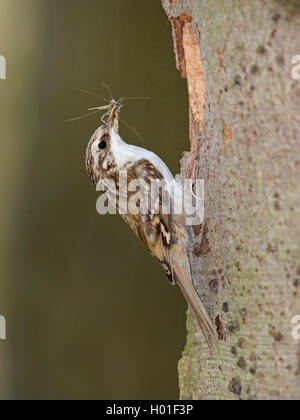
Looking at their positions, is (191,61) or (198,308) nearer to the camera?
(198,308)

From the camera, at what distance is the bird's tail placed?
1639 mm

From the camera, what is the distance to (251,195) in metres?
1.49

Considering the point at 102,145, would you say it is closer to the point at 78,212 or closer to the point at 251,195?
the point at 251,195

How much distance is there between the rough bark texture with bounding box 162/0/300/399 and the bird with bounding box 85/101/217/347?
9.9 inches

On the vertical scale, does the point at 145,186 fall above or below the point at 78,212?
below

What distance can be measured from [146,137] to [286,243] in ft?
5.50

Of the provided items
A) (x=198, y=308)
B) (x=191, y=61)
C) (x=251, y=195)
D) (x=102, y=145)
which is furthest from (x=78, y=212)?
(x=251, y=195)

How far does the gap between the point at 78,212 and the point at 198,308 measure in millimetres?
1503

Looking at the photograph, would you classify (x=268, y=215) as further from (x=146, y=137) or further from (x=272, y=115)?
(x=146, y=137)

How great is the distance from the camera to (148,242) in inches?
82.3

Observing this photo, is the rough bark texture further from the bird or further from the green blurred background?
the green blurred background

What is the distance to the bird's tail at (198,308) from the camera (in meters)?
1.64

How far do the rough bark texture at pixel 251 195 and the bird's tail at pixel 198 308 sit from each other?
21 mm
